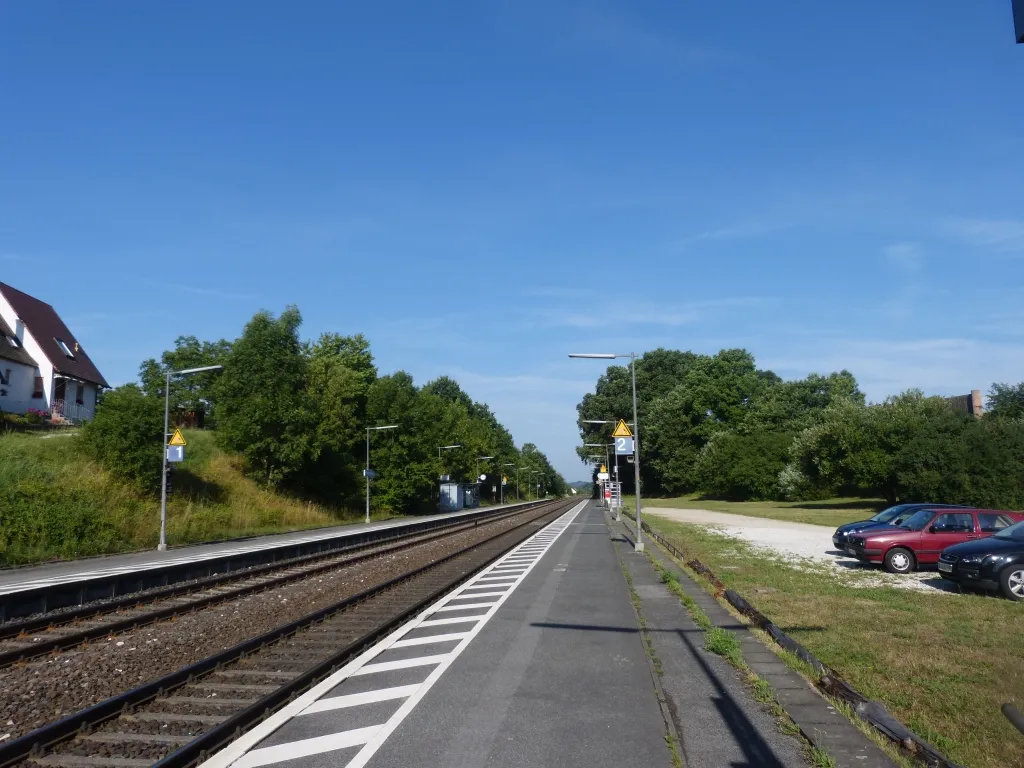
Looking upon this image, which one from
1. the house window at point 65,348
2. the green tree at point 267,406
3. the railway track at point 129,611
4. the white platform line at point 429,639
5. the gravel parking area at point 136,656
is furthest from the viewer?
the house window at point 65,348

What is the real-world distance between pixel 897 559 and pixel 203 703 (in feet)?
55.0

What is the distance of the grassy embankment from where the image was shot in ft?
85.3

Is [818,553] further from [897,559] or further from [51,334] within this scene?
[51,334]

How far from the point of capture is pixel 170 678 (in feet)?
28.9

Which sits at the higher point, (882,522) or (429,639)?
(882,522)

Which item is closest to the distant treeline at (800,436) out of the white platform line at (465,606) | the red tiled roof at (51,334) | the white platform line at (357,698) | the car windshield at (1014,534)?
the car windshield at (1014,534)

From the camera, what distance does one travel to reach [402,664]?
9.94 metres

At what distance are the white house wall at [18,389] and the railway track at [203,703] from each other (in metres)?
38.5

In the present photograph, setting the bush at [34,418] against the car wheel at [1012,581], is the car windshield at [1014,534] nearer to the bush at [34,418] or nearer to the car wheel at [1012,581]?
the car wheel at [1012,581]

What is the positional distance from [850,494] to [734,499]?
1462 centimetres

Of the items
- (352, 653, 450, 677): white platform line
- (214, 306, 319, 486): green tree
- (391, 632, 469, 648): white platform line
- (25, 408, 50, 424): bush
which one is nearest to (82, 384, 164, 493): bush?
(25, 408, 50, 424): bush

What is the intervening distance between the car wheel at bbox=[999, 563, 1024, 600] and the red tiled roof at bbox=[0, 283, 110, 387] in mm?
50285

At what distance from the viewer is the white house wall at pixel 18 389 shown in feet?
143

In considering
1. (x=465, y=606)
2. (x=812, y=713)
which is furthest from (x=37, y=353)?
(x=812, y=713)
